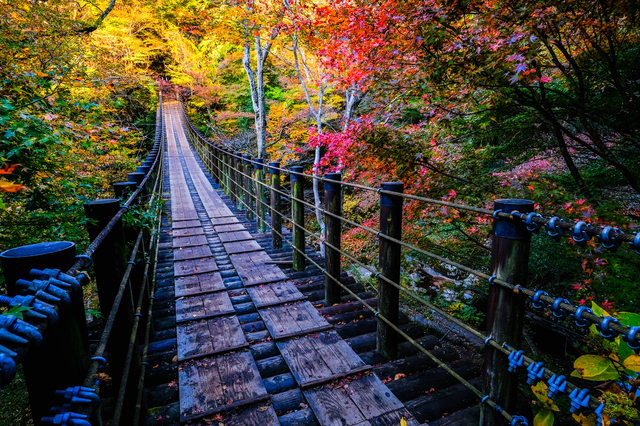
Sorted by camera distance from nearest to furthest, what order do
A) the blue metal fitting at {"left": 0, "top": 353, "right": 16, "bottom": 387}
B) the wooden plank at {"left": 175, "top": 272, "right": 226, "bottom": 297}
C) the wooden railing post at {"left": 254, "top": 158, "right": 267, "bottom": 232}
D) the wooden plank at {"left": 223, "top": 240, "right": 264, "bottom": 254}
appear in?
the blue metal fitting at {"left": 0, "top": 353, "right": 16, "bottom": 387} → the wooden plank at {"left": 175, "top": 272, "right": 226, "bottom": 297} → the wooden plank at {"left": 223, "top": 240, "right": 264, "bottom": 254} → the wooden railing post at {"left": 254, "top": 158, "right": 267, "bottom": 232}

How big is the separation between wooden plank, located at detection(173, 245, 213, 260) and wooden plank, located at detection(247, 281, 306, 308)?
1.29 metres

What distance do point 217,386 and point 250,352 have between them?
397 mm

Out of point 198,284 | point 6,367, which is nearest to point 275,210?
point 198,284

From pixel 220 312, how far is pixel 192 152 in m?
18.4

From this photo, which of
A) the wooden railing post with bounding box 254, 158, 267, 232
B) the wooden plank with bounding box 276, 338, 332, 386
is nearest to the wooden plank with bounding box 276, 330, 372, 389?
the wooden plank with bounding box 276, 338, 332, 386

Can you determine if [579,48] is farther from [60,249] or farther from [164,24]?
[164,24]

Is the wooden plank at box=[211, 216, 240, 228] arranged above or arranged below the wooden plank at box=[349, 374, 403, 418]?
below

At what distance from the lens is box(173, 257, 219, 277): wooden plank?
13.3ft

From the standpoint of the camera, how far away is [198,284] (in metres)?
3.75

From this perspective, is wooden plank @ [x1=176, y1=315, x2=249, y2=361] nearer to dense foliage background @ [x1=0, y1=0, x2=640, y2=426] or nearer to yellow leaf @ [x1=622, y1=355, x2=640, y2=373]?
dense foliage background @ [x1=0, y1=0, x2=640, y2=426]

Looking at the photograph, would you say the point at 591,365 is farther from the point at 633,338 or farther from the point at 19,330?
the point at 19,330

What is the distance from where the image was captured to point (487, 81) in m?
3.48

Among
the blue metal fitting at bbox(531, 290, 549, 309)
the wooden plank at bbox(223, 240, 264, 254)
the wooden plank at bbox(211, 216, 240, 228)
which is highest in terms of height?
the blue metal fitting at bbox(531, 290, 549, 309)

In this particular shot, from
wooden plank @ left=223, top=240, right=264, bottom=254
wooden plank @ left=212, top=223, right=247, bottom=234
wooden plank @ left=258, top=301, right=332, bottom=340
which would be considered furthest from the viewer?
wooden plank @ left=212, top=223, right=247, bottom=234
